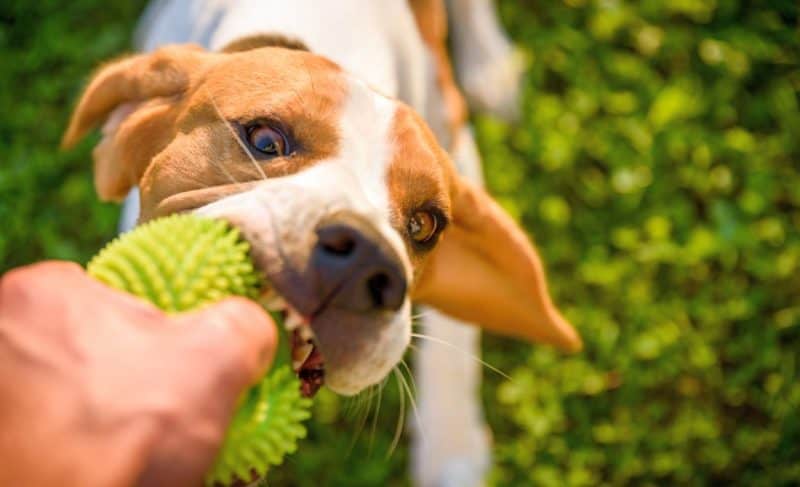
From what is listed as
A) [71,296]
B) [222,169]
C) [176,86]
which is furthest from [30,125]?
[71,296]

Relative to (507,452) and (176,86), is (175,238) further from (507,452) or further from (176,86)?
(507,452)

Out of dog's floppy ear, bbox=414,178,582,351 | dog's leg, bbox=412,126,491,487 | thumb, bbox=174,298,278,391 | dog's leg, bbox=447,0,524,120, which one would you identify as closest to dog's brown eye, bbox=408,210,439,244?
dog's floppy ear, bbox=414,178,582,351

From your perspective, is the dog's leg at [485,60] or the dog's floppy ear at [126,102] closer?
the dog's floppy ear at [126,102]

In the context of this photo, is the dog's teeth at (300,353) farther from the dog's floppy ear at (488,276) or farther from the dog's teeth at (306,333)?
the dog's floppy ear at (488,276)

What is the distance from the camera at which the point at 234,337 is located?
122 cm

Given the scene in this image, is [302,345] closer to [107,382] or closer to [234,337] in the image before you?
[234,337]

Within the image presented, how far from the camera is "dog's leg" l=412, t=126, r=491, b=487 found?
330 centimetres

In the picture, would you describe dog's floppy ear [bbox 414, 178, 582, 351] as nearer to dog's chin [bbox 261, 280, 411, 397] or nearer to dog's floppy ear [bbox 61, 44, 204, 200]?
dog's chin [bbox 261, 280, 411, 397]

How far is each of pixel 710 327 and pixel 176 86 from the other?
8.68 feet

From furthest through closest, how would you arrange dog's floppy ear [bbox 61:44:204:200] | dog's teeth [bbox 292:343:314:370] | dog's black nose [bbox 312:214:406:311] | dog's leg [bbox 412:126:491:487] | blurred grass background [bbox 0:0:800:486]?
blurred grass background [bbox 0:0:800:486] < dog's leg [bbox 412:126:491:487] < dog's floppy ear [bbox 61:44:204:200] < dog's teeth [bbox 292:343:314:370] < dog's black nose [bbox 312:214:406:311]

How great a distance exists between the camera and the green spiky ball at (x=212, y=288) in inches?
52.9

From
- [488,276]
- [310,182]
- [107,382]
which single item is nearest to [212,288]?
[107,382]

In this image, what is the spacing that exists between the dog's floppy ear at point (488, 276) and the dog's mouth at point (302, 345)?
632 millimetres

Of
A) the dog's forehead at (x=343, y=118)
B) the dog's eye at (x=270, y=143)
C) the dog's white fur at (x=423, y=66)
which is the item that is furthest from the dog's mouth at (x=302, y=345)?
the dog's white fur at (x=423, y=66)
